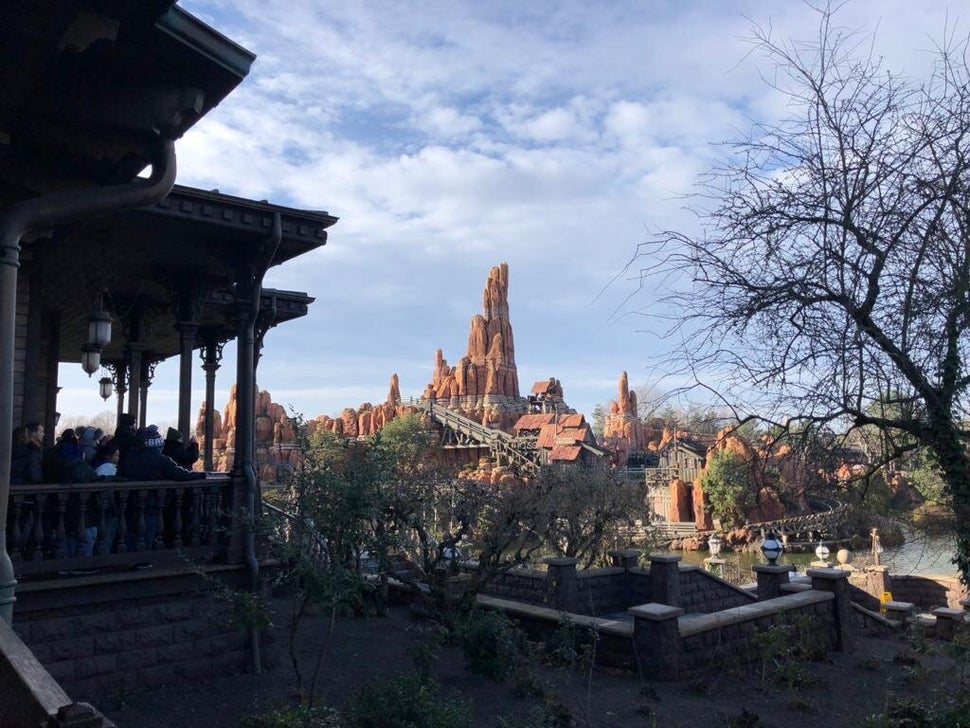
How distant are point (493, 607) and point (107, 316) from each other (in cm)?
657

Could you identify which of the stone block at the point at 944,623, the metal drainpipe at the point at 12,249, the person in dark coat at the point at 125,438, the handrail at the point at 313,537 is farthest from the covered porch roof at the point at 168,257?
the stone block at the point at 944,623

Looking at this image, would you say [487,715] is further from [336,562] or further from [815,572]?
[815,572]

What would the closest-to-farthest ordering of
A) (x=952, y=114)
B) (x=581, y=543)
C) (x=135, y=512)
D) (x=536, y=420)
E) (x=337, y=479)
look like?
(x=952, y=114)
(x=337, y=479)
(x=135, y=512)
(x=581, y=543)
(x=536, y=420)

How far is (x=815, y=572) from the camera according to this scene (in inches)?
462

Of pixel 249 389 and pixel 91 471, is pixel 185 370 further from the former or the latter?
pixel 91 471

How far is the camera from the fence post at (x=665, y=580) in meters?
12.8

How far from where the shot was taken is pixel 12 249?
4277 millimetres

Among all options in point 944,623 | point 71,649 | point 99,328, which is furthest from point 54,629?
point 944,623

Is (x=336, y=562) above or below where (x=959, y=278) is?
below

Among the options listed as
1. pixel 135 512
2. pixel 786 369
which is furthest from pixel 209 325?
pixel 786 369

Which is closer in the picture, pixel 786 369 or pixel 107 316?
pixel 786 369

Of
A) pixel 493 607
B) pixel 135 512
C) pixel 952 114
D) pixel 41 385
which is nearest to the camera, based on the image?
→ pixel 952 114

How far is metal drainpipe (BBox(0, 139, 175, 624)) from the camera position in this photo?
4055 mm

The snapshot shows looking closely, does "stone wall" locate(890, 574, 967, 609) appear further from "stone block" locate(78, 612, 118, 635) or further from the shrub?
"stone block" locate(78, 612, 118, 635)
